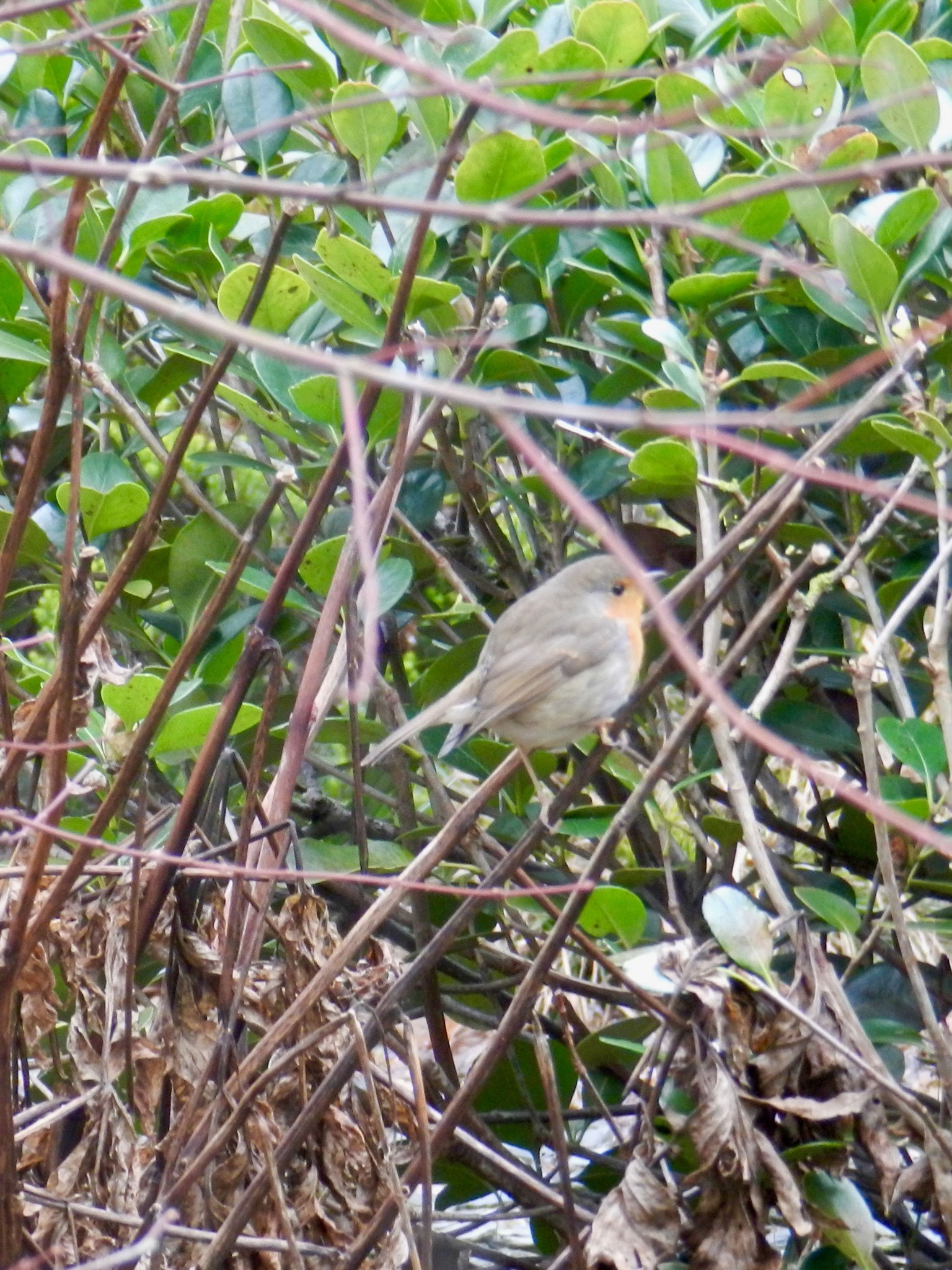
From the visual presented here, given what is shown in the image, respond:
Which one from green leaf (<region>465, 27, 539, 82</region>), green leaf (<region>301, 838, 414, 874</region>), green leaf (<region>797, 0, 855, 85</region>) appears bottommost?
green leaf (<region>301, 838, 414, 874</region>)

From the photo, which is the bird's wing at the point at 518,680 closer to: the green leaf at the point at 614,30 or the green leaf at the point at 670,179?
the green leaf at the point at 670,179

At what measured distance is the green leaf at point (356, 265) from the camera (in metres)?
2.34

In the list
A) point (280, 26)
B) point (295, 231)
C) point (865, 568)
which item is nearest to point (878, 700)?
point (865, 568)

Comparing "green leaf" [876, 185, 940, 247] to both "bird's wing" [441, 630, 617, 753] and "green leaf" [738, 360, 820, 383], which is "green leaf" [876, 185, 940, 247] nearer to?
"green leaf" [738, 360, 820, 383]

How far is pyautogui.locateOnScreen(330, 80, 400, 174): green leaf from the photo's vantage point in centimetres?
247

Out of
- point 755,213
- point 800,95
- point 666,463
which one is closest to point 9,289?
point 666,463

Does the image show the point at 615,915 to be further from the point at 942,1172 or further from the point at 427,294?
the point at 427,294

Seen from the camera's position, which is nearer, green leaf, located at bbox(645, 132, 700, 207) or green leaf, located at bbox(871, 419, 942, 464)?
green leaf, located at bbox(871, 419, 942, 464)

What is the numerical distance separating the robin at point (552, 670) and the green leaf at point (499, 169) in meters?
0.82

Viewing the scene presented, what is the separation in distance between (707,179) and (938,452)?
0.67 metres

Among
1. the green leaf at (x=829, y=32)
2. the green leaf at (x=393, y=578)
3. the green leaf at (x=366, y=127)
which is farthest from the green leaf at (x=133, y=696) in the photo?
the green leaf at (x=829, y=32)

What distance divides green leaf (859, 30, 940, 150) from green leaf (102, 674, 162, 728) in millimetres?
1373

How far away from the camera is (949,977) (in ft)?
9.39

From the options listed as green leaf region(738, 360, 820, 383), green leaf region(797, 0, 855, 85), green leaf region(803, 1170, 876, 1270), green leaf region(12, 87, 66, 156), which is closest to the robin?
green leaf region(738, 360, 820, 383)
